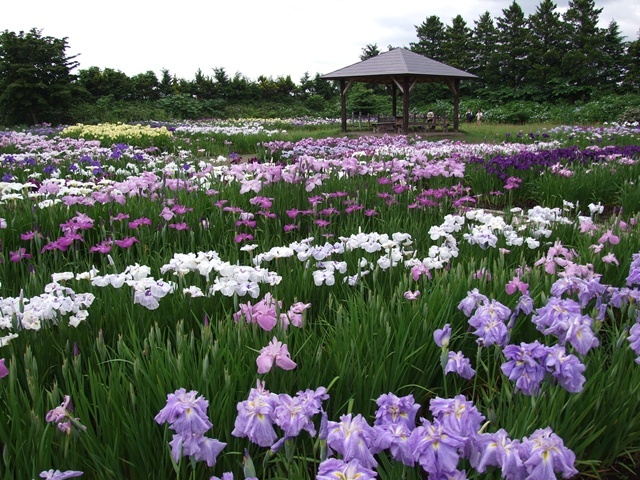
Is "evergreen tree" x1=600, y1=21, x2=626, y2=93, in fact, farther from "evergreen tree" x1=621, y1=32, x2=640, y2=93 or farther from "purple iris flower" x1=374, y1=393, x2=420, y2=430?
"purple iris flower" x1=374, y1=393, x2=420, y2=430

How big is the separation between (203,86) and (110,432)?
4302 cm

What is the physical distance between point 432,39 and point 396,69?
36435mm

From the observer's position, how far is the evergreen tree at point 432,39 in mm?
52625

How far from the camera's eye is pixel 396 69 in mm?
21000

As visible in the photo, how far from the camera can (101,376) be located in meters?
1.88

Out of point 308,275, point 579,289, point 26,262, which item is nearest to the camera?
point 579,289

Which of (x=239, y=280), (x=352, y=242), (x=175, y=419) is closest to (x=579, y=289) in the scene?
(x=352, y=242)

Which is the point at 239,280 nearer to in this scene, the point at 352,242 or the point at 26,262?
the point at 352,242

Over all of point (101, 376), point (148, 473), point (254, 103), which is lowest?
point (148, 473)

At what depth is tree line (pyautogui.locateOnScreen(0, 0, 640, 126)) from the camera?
2664 centimetres

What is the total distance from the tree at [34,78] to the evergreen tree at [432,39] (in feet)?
120

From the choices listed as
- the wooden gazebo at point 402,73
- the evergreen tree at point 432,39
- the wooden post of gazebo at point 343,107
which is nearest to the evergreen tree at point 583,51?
the evergreen tree at point 432,39

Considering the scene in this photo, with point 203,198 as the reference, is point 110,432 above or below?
below

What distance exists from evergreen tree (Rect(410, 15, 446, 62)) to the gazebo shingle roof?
103ft
